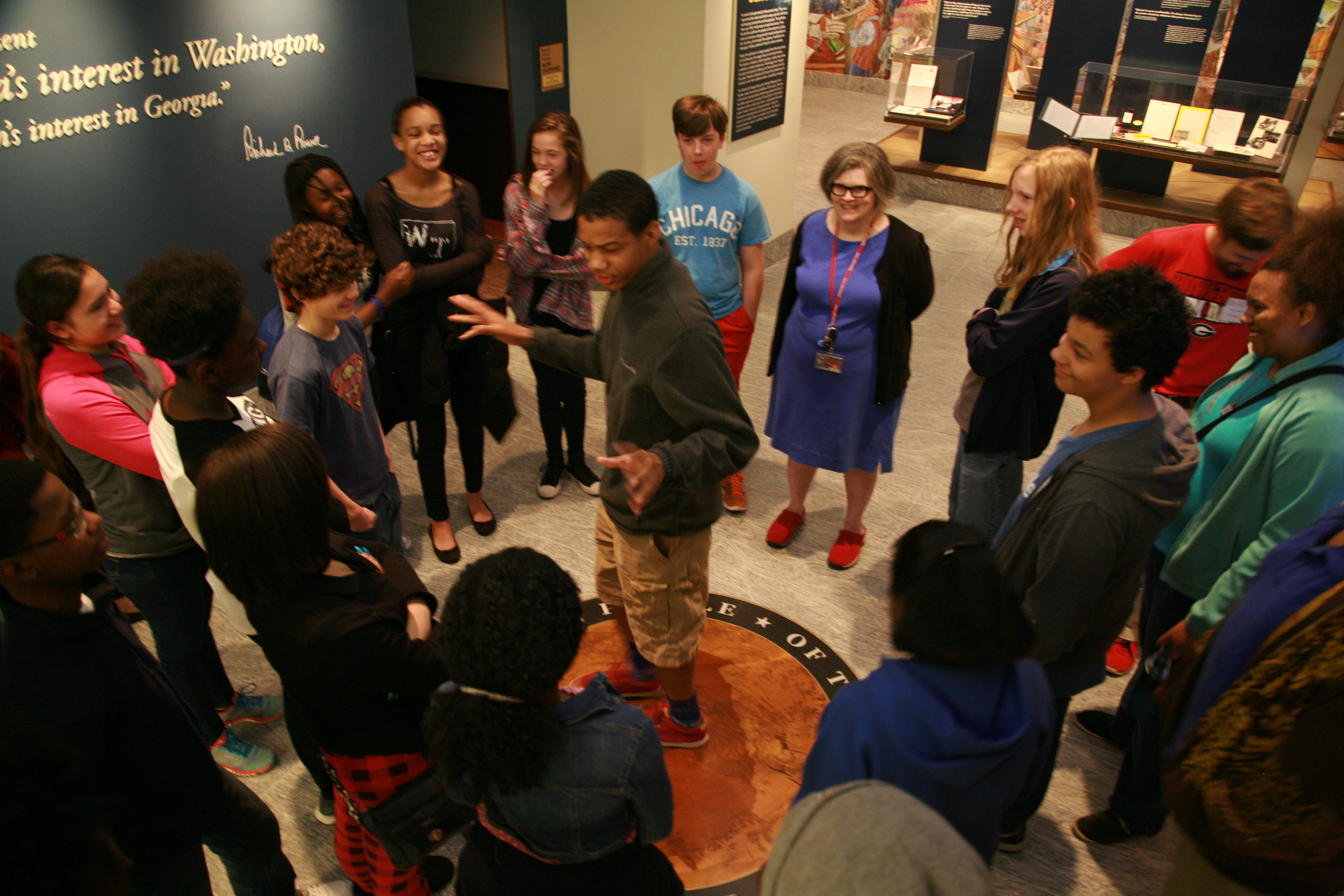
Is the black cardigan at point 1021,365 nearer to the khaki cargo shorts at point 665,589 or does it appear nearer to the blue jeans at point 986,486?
the blue jeans at point 986,486

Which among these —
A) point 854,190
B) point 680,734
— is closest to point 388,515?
point 680,734

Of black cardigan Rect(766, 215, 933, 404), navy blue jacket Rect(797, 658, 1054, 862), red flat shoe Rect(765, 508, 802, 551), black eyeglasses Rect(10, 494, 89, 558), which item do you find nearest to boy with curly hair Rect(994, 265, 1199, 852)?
navy blue jacket Rect(797, 658, 1054, 862)

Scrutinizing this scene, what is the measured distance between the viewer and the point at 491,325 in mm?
2557

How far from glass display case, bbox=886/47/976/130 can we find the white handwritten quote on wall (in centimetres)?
573

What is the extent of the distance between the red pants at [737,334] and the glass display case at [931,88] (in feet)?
17.7

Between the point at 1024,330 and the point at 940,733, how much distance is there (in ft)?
5.59

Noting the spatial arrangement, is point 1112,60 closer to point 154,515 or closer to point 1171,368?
point 1171,368

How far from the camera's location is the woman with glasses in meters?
3.14

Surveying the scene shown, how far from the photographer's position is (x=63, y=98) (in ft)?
12.7

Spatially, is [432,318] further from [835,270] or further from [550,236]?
[835,270]

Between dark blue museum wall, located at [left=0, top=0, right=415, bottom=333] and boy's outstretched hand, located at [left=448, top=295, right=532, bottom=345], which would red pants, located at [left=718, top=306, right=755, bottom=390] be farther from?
dark blue museum wall, located at [left=0, top=0, right=415, bottom=333]

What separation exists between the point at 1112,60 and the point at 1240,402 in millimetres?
6964

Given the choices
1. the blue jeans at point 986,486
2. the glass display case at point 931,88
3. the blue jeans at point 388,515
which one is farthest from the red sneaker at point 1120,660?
the glass display case at point 931,88

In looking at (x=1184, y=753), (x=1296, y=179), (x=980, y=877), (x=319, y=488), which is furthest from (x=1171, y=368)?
(x=1296, y=179)
